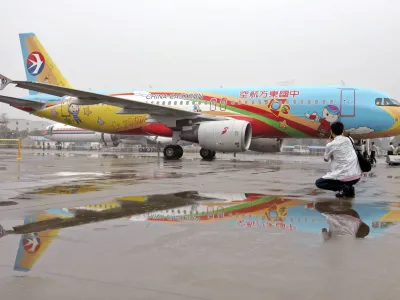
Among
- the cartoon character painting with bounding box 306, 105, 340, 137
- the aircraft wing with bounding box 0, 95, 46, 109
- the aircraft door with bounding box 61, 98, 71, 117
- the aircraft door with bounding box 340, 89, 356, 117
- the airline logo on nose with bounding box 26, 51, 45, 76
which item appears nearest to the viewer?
the aircraft door with bounding box 340, 89, 356, 117

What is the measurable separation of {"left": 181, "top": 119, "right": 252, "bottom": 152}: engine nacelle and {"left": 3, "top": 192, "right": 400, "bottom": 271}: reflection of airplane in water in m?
10.5

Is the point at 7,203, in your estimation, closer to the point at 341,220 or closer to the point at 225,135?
the point at 341,220

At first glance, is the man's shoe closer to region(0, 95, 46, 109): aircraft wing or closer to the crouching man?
the crouching man

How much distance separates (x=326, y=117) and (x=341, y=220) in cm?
1360

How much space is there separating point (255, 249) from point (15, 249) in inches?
77.7

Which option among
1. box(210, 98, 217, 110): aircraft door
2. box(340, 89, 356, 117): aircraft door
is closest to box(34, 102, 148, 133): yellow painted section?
box(210, 98, 217, 110): aircraft door

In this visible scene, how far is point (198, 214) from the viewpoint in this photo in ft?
17.2

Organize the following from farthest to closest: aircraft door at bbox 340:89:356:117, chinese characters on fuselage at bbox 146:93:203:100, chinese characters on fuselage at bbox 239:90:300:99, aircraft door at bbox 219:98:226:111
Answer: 1. chinese characters on fuselage at bbox 146:93:203:100
2. aircraft door at bbox 219:98:226:111
3. chinese characters on fuselage at bbox 239:90:300:99
4. aircraft door at bbox 340:89:356:117

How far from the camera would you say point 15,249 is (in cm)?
352

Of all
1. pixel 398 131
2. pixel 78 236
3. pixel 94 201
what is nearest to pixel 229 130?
pixel 398 131

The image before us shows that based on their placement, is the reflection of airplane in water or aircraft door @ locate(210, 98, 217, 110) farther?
aircraft door @ locate(210, 98, 217, 110)

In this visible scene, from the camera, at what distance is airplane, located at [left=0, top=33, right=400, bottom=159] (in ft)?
57.1

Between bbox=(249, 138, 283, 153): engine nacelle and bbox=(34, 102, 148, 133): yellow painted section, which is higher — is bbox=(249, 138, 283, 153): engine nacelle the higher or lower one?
the lower one

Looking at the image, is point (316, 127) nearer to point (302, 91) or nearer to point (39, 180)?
point (302, 91)
